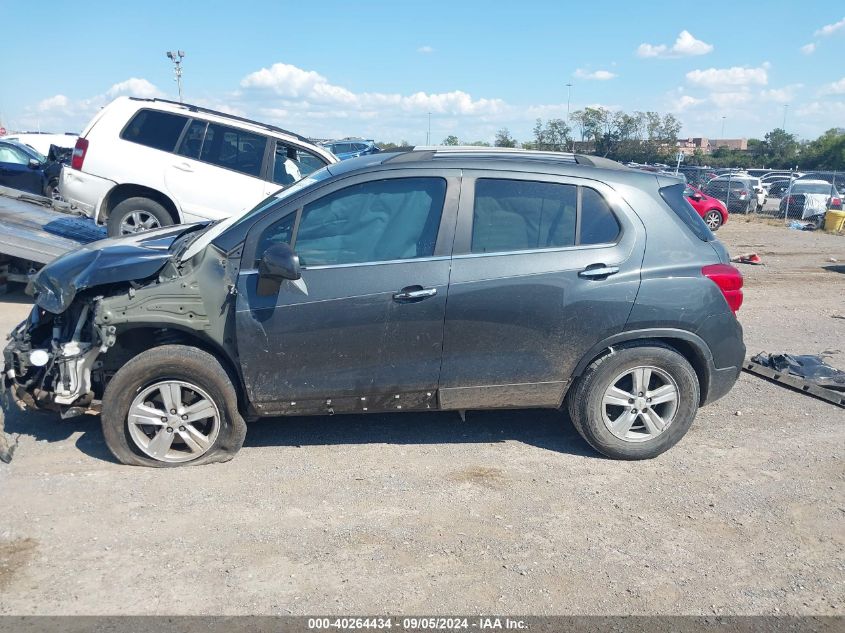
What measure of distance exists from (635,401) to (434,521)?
1.57 m

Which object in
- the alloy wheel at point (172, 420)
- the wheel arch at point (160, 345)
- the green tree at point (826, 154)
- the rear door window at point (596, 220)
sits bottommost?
the alloy wheel at point (172, 420)

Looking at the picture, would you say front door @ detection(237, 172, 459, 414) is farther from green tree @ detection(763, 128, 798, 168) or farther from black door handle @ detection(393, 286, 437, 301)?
green tree @ detection(763, 128, 798, 168)

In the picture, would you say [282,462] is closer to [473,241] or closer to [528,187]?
[473,241]

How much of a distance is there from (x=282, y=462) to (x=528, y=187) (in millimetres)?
2326

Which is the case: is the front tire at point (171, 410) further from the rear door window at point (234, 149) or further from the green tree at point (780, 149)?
the green tree at point (780, 149)

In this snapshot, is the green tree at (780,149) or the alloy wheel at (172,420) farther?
the green tree at (780,149)

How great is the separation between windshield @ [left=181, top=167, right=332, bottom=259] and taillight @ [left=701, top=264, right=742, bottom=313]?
2491 millimetres

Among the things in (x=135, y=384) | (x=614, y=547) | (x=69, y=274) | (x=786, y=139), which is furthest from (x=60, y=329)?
(x=786, y=139)

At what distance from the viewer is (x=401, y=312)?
14.0 ft

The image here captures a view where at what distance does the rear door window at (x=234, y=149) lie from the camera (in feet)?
29.9

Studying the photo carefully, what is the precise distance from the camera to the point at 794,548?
371cm

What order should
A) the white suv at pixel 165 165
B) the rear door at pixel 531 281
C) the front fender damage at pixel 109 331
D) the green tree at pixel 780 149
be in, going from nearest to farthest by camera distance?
1. the front fender damage at pixel 109 331
2. the rear door at pixel 531 281
3. the white suv at pixel 165 165
4. the green tree at pixel 780 149

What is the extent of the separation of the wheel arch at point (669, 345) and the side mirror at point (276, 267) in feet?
6.12

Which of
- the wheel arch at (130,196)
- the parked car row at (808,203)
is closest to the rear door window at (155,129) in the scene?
the wheel arch at (130,196)
